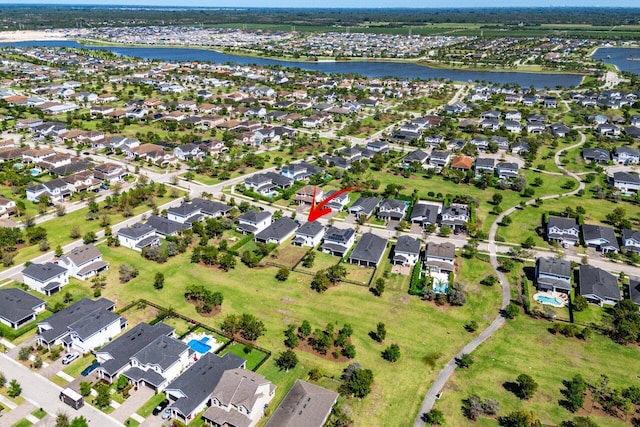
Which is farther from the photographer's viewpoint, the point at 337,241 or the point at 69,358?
the point at 337,241

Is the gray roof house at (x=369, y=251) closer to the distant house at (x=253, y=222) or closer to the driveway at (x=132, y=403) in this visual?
the distant house at (x=253, y=222)

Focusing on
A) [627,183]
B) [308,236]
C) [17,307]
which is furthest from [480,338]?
[627,183]

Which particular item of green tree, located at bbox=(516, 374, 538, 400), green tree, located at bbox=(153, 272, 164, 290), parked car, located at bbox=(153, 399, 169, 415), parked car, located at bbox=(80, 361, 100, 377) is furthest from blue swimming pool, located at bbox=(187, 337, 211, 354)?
green tree, located at bbox=(516, 374, 538, 400)

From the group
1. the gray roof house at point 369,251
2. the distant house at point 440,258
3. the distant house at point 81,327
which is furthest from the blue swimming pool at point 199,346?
the distant house at point 440,258

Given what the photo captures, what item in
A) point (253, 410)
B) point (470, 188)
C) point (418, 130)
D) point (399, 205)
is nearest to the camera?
point (253, 410)

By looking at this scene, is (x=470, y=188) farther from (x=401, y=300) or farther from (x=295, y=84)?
(x=295, y=84)

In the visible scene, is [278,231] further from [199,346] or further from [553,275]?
[553,275]

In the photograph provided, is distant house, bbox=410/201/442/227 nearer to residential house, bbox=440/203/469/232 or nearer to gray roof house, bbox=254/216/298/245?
residential house, bbox=440/203/469/232

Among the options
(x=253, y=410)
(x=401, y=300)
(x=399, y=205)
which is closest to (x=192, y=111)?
(x=399, y=205)
